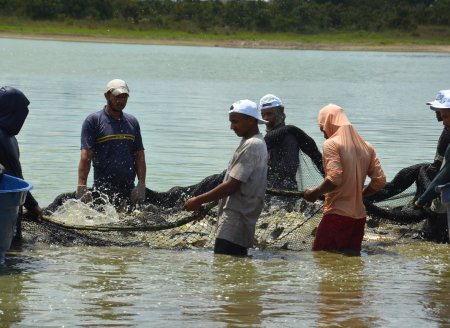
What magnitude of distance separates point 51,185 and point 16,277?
242 inches

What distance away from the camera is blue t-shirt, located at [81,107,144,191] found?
9.64m

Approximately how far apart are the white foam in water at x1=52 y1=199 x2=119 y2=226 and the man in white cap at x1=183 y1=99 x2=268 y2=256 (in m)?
2.06

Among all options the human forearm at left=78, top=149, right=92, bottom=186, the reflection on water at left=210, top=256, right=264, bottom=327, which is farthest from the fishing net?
the reflection on water at left=210, top=256, right=264, bottom=327

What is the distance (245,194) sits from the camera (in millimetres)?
7816

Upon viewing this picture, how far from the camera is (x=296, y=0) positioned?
72812 mm

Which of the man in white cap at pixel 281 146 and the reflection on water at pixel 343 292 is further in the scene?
the man in white cap at pixel 281 146

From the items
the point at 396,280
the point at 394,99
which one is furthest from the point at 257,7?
the point at 396,280

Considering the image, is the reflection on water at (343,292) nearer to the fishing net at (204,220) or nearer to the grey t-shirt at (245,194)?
the grey t-shirt at (245,194)

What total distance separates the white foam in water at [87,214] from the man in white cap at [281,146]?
152 centimetres

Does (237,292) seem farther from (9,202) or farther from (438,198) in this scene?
(438,198)

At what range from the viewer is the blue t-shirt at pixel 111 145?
964cm

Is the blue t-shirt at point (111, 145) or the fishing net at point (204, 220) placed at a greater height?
the blue t-shirt at point (111, 145)

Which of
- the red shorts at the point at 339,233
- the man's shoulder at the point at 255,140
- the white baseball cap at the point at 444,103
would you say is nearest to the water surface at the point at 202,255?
the red shorts at the point at 339,233

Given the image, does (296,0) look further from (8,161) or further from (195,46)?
(8,161)
